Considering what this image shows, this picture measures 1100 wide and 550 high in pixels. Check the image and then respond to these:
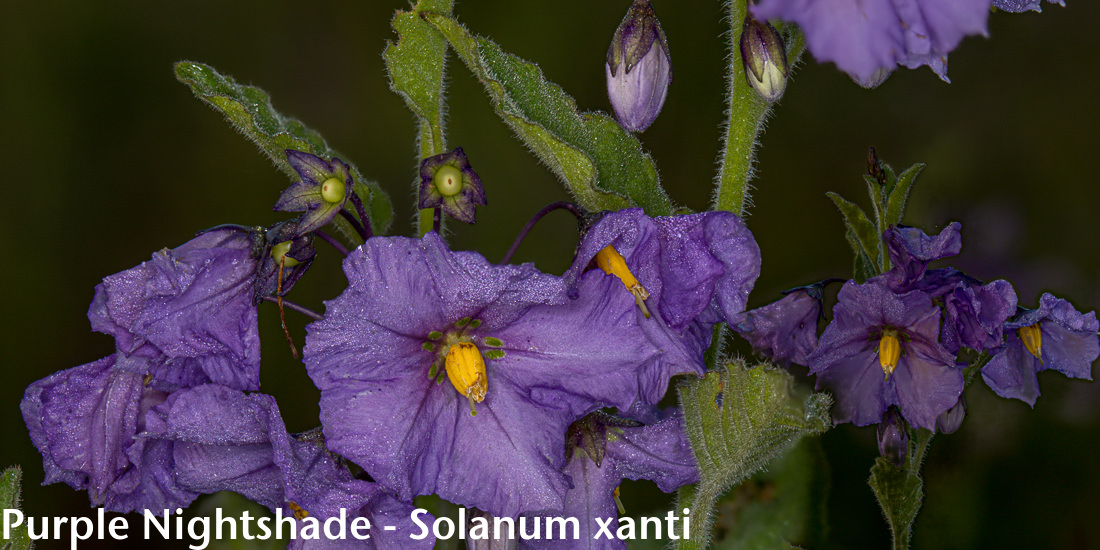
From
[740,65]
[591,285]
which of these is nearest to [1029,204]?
[740,65]

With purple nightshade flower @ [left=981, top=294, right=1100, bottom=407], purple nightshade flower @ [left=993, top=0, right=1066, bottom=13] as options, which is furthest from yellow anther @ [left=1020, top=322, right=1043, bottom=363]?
purple nightshade flower @ [left=993, top=0, right=1066, bottom=13]

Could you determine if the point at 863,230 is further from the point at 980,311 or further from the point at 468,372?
the point at 468,372

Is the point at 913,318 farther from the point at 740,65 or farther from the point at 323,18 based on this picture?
the point at 323,18

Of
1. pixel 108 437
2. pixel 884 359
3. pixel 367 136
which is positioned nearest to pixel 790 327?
pixel 884 359

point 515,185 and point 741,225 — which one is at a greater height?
point 515,185

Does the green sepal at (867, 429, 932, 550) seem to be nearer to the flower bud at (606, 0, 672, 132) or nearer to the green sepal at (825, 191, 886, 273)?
the green sepal at (825, 191, 886, 273)

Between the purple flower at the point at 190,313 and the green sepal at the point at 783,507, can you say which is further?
the green sepal at the point at 783,507

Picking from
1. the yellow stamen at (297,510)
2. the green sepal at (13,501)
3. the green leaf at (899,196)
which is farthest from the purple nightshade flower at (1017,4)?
the green sepal at (13,501)

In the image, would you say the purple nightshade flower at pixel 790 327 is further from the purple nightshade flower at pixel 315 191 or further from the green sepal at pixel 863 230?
the purple nightshade flower at pixel 315 191
